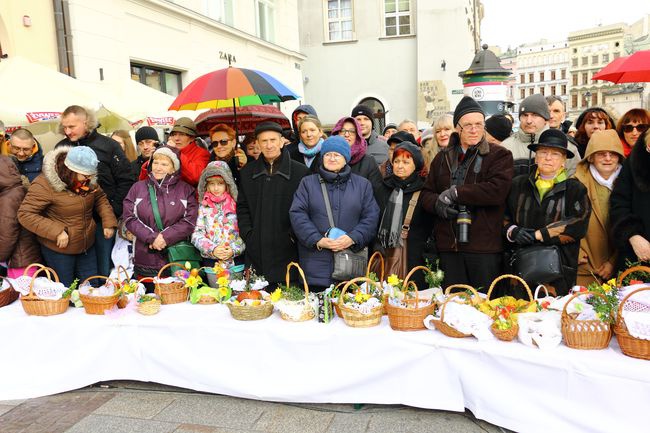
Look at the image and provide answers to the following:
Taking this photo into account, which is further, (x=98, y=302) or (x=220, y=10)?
(x=220, y=10)

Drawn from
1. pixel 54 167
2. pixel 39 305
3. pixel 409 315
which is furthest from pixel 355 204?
pixel 54 167

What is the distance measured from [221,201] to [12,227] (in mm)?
1667

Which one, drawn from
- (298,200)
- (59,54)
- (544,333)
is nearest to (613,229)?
(544,333)

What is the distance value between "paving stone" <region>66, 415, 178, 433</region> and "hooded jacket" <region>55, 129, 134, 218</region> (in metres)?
2.19

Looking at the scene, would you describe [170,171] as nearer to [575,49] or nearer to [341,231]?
[341,231]

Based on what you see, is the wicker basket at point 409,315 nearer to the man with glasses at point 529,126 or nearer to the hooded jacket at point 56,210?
the man with glasses at point 529,126

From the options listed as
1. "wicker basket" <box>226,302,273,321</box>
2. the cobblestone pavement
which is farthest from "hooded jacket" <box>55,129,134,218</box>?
"wicker basket" <box>226,302,273,321</box>

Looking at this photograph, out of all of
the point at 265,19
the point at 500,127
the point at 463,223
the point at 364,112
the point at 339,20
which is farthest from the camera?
the point at 339,20

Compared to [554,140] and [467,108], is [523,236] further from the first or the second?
[467,108]

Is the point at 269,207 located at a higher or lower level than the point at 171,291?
higher

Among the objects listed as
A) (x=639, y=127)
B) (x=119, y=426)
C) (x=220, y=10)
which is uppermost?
(x=220, y=10)

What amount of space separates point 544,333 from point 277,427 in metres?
1.53

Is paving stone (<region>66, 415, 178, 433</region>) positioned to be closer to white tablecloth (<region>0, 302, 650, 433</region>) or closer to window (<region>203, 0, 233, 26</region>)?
white tablecloth (<region>0, 302, 650, 433</region>)

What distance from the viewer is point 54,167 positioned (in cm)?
397
